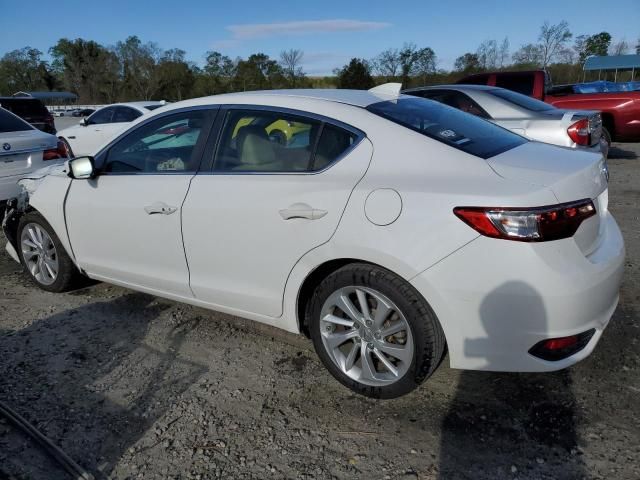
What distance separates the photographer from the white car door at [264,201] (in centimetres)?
266

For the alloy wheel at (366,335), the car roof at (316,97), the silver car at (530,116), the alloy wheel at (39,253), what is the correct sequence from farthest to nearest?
the silver car at (530,116), the alloy wheel at (39,253), the car roof at (316,97), the alloy wheel at (366,335)

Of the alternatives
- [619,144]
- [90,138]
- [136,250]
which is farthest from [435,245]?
[619,144]

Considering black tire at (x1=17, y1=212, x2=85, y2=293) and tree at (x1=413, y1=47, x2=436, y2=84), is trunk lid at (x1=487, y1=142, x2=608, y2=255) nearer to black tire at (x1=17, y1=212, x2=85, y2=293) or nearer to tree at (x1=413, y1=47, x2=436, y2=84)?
black tire at (x1=17, y1=212, x2=85, y2=293)

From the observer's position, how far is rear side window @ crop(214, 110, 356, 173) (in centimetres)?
275

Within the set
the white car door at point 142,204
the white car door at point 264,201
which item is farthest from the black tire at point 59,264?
the white car door at point 264,201

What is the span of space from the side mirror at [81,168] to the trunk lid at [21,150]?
2656 mm

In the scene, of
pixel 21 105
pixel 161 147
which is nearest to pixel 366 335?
pixel 161 147

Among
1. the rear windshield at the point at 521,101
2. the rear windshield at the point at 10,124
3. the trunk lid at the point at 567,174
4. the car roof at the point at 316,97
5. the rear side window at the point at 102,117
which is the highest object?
the car roof at the point at 316,97

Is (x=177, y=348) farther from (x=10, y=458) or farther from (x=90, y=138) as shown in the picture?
(x=90, y=138)

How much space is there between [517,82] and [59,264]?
358 inches

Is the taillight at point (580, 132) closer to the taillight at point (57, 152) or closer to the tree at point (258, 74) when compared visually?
the taillight at point (57, 152)

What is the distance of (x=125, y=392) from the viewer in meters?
2.88

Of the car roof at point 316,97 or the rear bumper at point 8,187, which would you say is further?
the rear bumper at point 8,187

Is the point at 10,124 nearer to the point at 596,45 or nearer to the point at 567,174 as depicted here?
the point at 567,174
